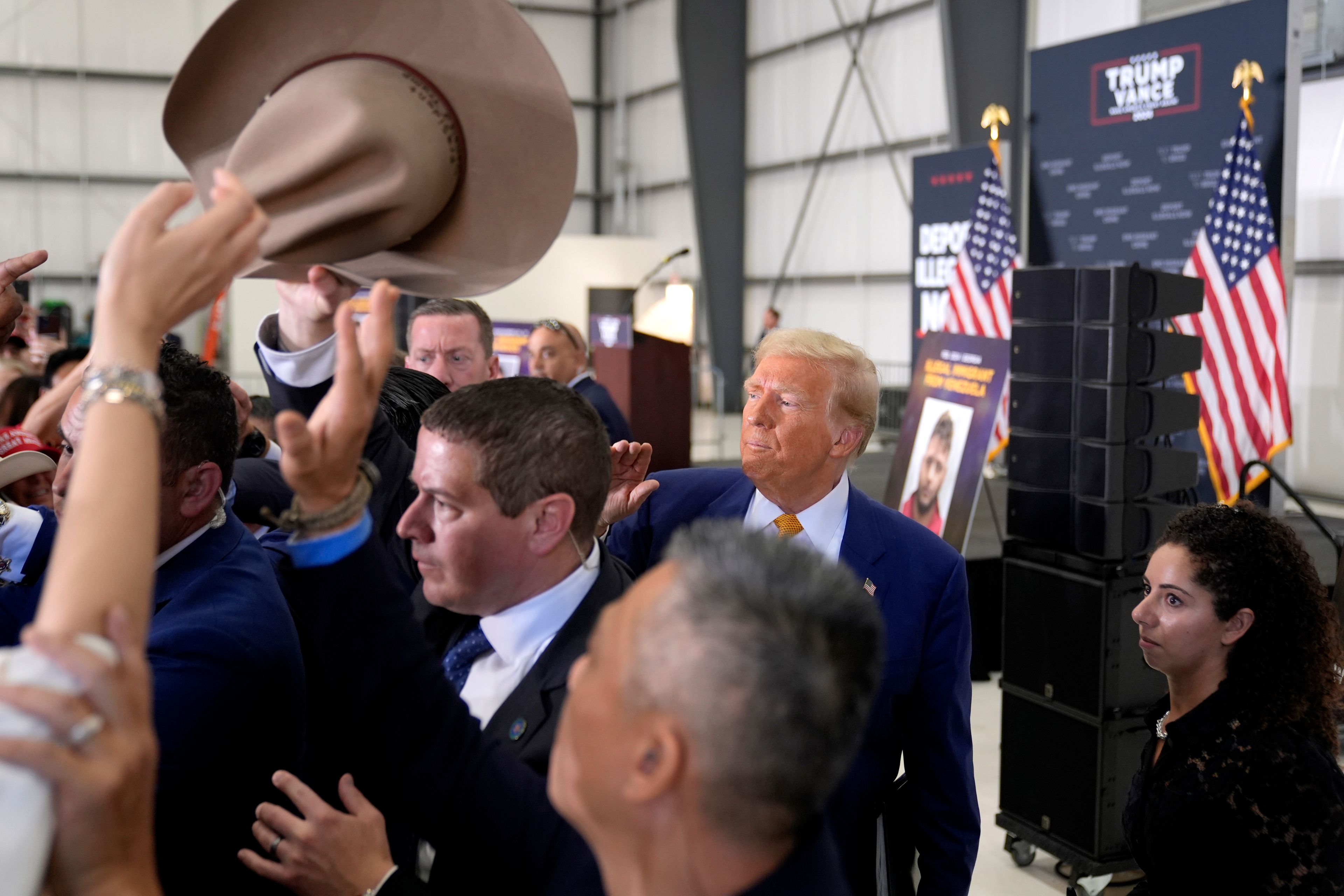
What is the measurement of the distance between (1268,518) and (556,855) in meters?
1.89

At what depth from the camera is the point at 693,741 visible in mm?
Result: 851

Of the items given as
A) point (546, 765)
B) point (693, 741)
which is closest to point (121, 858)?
point (693, 741)

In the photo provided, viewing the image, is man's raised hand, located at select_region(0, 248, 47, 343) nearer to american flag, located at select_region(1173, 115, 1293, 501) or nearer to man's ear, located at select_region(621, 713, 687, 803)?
man's ear, located at select_region(621, 713, 687, 803)

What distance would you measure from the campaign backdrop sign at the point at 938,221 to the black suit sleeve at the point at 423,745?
7.95 metres

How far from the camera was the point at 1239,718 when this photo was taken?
228 cm

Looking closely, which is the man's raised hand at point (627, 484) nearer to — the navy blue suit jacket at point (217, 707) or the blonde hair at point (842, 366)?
the blonde hair at point (842, 366)

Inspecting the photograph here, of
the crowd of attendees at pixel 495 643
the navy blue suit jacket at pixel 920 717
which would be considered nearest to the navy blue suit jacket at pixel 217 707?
the crowd of attendees at pixel 495 643

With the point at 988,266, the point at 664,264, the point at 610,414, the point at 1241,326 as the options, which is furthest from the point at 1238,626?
the point at 664,264

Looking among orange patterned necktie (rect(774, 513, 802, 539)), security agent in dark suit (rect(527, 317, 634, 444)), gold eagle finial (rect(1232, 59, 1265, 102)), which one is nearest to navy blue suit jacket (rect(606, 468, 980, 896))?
orange patterned necktie (rect(774, 513, 802, 539))

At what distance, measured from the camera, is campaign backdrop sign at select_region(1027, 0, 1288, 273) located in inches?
230

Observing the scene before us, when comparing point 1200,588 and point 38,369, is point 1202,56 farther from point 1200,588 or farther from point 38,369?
point 38,369

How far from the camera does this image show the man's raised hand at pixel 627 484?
2.23 metres

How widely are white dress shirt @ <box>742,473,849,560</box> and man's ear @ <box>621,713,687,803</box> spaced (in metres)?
1.46

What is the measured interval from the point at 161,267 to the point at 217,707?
2.70 feet
